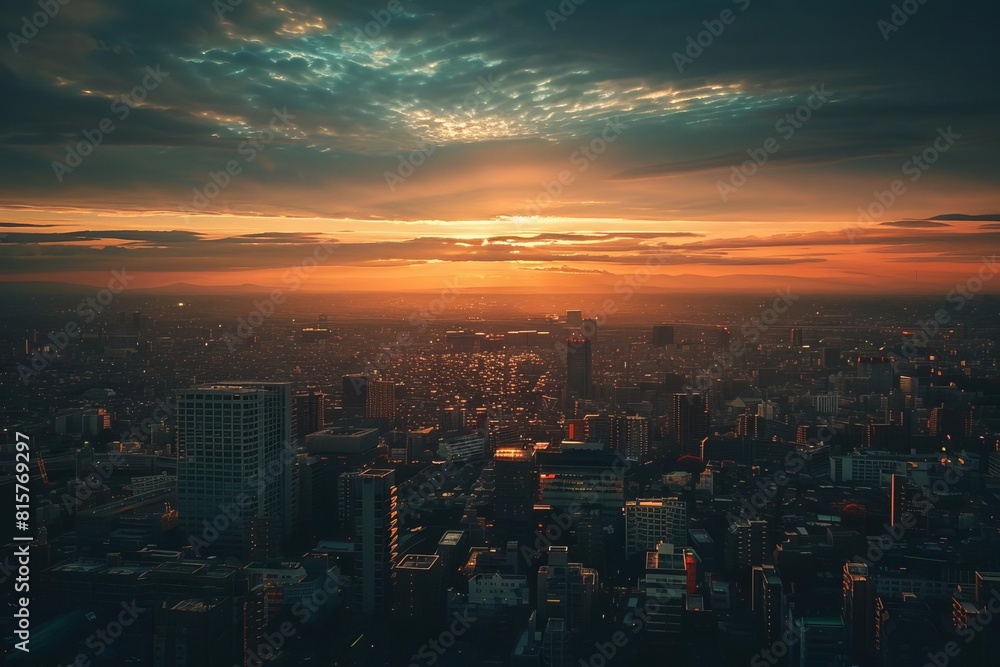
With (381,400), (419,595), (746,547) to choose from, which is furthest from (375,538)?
(381,400)

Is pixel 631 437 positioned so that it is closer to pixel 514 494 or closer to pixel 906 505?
pixel 514 494

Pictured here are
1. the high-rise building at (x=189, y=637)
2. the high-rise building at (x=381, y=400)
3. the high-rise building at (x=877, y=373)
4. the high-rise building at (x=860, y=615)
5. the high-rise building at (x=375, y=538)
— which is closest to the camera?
the high-rise building at (x=189, y=637)

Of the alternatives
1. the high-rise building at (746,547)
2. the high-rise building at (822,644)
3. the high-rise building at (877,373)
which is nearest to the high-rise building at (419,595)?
the high-rise building at (822,644)

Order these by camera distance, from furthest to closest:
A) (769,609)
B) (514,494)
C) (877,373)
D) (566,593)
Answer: (877,373), (514,494), (566,593), (769,609)

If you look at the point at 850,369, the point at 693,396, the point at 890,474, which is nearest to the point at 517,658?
the point at 890,474

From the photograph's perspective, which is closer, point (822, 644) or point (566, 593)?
point (822, 644)

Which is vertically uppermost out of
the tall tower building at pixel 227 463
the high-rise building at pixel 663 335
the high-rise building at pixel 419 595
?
the high-rise building at pixel 663 335

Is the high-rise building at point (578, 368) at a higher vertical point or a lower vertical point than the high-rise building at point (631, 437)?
higher

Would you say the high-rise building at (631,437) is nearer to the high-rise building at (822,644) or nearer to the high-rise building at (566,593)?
the high-rise building at (566,593)
